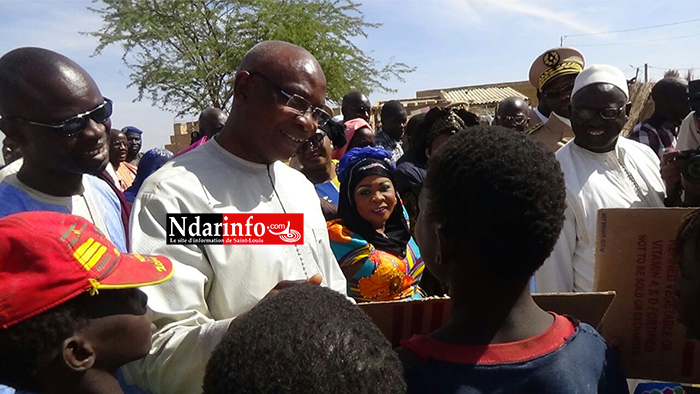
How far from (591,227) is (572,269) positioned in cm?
22

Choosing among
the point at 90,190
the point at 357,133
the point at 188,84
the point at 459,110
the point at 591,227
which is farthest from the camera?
the point at 188,84

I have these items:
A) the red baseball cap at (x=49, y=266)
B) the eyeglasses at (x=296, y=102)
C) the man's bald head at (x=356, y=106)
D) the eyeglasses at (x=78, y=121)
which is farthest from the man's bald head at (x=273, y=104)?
the man's bald head at (x=356, y=106)

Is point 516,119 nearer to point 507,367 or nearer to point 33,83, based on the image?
point 33,83

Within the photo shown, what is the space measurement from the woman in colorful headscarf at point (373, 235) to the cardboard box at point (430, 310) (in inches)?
64.5

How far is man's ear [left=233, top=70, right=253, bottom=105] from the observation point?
222cm

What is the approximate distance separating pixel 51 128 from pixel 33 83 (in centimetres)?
20

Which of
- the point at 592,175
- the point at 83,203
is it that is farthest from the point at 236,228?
the point at 592,175

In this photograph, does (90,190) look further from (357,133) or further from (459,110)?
(357,133)

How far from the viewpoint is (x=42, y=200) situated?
226 cm

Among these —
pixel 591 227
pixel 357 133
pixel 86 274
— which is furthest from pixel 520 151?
pixel 357 133

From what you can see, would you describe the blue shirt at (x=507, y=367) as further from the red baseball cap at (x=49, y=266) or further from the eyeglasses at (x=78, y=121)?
the eyeglasses at (x=78, y=121)

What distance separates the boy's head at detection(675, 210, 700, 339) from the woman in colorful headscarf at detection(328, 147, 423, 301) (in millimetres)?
1777

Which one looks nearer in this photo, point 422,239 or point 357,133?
point 422,239

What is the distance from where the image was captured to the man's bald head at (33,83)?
7.56 feet
